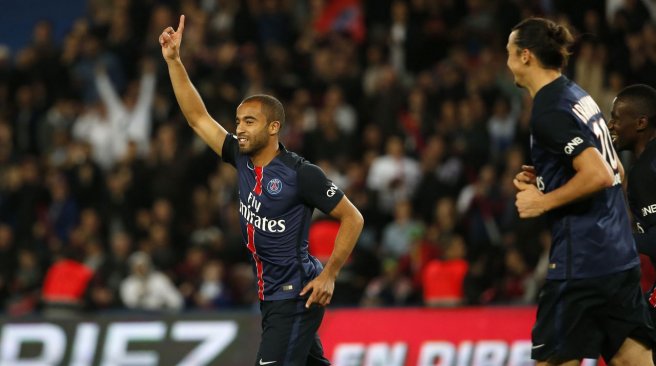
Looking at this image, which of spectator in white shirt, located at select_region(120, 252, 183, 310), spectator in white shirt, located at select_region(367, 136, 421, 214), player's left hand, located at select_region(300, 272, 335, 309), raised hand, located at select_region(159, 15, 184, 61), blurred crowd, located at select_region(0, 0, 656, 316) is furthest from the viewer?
spectator in white shirt, located at select_region(367, 136, 421, 214)

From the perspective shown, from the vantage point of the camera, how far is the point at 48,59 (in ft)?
57.1

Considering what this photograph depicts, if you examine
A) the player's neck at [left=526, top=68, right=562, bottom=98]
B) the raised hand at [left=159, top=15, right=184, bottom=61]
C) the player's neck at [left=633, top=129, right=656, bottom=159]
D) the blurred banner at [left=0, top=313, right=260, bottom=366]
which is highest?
the raised hand at [left=159, top=15, right=184, bottom=61]

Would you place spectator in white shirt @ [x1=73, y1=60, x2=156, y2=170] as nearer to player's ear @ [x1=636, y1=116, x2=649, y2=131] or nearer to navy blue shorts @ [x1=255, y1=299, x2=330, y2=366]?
navy blue shorts @ [x1=255, y1=299, x2=330, y2=366]

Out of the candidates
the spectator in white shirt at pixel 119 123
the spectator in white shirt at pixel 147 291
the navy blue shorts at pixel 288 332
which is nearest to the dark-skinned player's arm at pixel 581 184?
the navy blue shorts at pixel 288 332

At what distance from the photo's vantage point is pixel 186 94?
707 cm

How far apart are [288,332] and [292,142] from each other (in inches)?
350

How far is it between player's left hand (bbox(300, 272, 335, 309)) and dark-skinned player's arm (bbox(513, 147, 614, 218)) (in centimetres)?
142

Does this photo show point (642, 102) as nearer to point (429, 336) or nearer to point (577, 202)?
point (577, 202)

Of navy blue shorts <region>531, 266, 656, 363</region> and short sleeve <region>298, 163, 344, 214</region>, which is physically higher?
short sleeve <region>298, 163, 344, 214</region>

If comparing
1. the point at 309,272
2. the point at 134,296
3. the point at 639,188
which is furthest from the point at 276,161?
the point at 134,296

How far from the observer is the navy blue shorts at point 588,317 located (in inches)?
225

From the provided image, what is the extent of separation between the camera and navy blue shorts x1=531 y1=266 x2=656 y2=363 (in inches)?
225

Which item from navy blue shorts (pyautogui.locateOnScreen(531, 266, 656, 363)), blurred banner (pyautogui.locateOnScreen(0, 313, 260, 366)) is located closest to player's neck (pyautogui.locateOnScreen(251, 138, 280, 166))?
navy blue shorts (pyautogui.locateOnScreen(531, 266, 656, 363))

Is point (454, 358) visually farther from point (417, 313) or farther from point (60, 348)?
point (60, 348)
